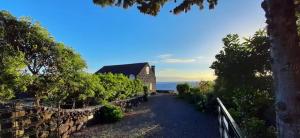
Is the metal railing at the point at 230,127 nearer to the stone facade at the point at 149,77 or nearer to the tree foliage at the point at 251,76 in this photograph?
the tree foliage at the point at 251,76

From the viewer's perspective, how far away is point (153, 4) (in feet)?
20.9

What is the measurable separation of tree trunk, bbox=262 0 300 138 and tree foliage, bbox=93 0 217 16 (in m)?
2.75

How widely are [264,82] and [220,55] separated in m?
1.94

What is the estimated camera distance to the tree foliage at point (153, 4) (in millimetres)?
6172

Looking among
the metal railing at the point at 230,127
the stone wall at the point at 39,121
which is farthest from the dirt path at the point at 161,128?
the metal railing at the point at 230,127

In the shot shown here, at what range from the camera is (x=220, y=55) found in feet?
36.1

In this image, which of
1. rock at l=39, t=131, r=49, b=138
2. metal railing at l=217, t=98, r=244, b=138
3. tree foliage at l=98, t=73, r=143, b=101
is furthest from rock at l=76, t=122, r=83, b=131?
metal railing at l=217, t=98, r=244, b=138

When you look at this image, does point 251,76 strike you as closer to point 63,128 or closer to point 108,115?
point 63,128

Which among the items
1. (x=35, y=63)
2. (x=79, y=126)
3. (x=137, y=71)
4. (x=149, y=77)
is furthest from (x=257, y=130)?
(x=149, y=77)

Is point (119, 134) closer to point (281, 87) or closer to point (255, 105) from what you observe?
point (255, 105)

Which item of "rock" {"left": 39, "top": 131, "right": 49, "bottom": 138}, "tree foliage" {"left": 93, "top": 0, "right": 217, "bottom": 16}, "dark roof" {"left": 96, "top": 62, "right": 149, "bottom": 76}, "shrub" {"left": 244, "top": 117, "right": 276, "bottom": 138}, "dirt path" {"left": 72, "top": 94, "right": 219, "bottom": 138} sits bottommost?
"dirt path" {"left": 72, "top": 94, "right": 219, "bottom": 138}

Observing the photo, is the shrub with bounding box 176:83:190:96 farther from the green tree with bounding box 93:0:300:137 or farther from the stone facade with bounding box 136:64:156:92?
the green tree with bounding box 93:0:300:137

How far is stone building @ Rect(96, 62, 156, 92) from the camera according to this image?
140ft

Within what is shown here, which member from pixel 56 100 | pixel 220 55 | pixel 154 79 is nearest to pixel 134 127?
pixel 56 100
